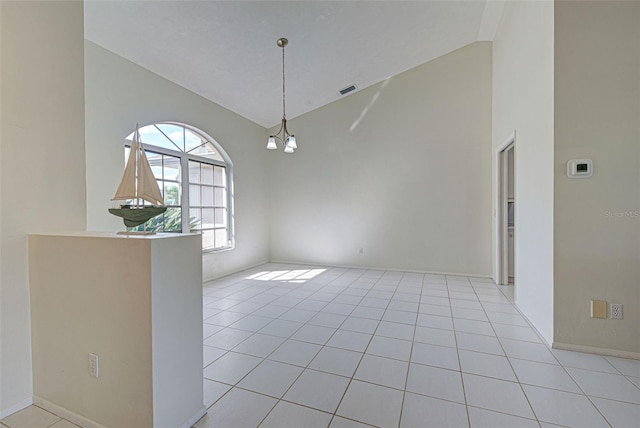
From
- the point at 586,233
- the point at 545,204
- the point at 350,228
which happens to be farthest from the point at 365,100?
the point at 586,233

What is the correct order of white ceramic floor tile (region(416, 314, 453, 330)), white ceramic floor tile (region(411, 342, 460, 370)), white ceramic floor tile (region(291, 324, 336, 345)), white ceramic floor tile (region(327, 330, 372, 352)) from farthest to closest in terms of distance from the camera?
white ceramic floor tile (region(416, 314, 453, 330)), white ceramic floor tile (region(291, 324, 336, 345)), white ceramic floor tile (region(327, 330, 372, 352)), white ceramic floor tile (region(411, 342, 460, 370))

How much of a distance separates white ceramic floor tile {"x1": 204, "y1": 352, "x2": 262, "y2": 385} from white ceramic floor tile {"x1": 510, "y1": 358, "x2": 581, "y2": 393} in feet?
6.37

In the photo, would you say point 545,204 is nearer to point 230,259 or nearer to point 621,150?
point 621,150

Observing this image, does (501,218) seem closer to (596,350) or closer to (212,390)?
(596,350)

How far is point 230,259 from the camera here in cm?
523

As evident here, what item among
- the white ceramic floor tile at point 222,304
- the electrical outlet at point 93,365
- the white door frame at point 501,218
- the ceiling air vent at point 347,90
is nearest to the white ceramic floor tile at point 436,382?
the electrical outlet at point 93,365

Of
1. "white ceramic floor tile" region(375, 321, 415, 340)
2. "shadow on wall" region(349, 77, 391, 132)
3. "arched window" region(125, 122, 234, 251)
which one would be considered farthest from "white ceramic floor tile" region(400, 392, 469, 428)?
"shadow on wall" region(349, 77, 391, 132)

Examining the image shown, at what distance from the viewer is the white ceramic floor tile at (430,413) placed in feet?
5.09

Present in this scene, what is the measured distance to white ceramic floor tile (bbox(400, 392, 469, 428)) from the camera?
5.09ft

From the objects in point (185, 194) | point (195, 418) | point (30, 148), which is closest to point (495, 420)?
point (195, 418)

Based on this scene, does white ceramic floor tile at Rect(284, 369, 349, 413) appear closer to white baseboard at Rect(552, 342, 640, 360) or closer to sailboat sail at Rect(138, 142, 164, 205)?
sailboat sail at Rect(138, 142, 164, 205)

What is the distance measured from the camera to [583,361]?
2174 millimetres

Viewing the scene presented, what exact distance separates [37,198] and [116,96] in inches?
75.6

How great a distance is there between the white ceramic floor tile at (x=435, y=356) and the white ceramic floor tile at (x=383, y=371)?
0.53ft
